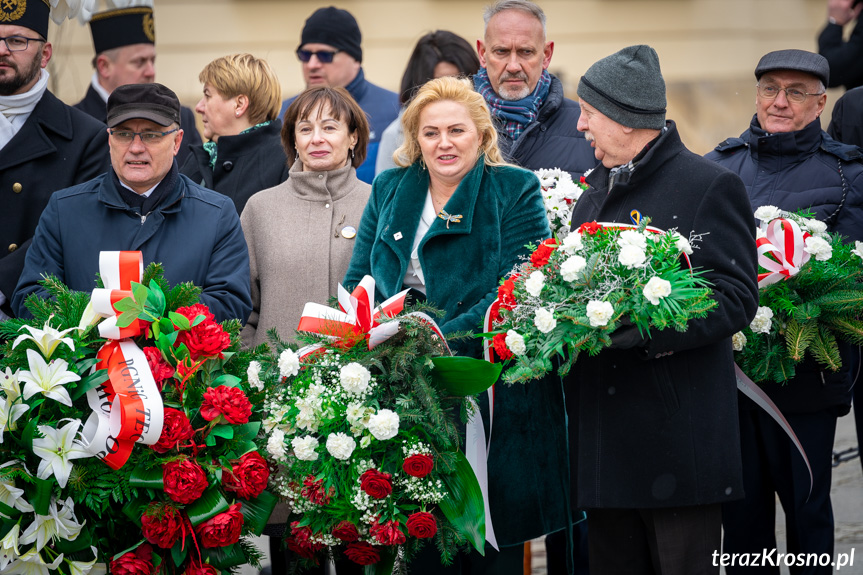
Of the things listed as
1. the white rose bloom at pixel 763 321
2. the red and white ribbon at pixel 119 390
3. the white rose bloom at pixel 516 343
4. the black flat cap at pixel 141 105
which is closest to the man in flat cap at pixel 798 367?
the white rose bloom at pixel 763 321

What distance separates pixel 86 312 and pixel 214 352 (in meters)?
0.48

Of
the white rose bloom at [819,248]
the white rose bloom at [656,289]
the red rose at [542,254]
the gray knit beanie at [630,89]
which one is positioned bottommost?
the white rose bloom at [656,289]

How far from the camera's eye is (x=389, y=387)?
146 inches

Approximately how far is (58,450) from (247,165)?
7.27 ft

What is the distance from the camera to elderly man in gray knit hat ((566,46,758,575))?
11.3ft

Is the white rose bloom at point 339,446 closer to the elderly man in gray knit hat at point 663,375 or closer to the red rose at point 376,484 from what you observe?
the red rose at point 376,484

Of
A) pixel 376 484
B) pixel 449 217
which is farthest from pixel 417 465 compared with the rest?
pixel 449 217

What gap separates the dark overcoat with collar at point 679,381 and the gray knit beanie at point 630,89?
98 mm

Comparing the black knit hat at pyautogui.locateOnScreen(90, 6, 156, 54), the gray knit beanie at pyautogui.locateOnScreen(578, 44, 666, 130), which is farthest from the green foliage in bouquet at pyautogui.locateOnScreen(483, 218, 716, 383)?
the black knit hat at pyautogui.locateOnScreen(90, 6, 156, 54)

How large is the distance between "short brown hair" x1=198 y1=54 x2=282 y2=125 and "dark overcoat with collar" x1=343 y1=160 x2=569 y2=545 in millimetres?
1523

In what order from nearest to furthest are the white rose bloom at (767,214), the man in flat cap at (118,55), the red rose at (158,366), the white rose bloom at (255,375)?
the red rose at (158,366)
the white rose bloom at (255,375)
the white rose bloom at (767,214)
the man in flat cap at (118,55)

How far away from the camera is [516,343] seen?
11.1 feet

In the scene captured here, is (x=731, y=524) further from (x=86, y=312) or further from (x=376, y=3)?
(x=376, y=3)

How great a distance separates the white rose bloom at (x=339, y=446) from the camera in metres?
3.52
